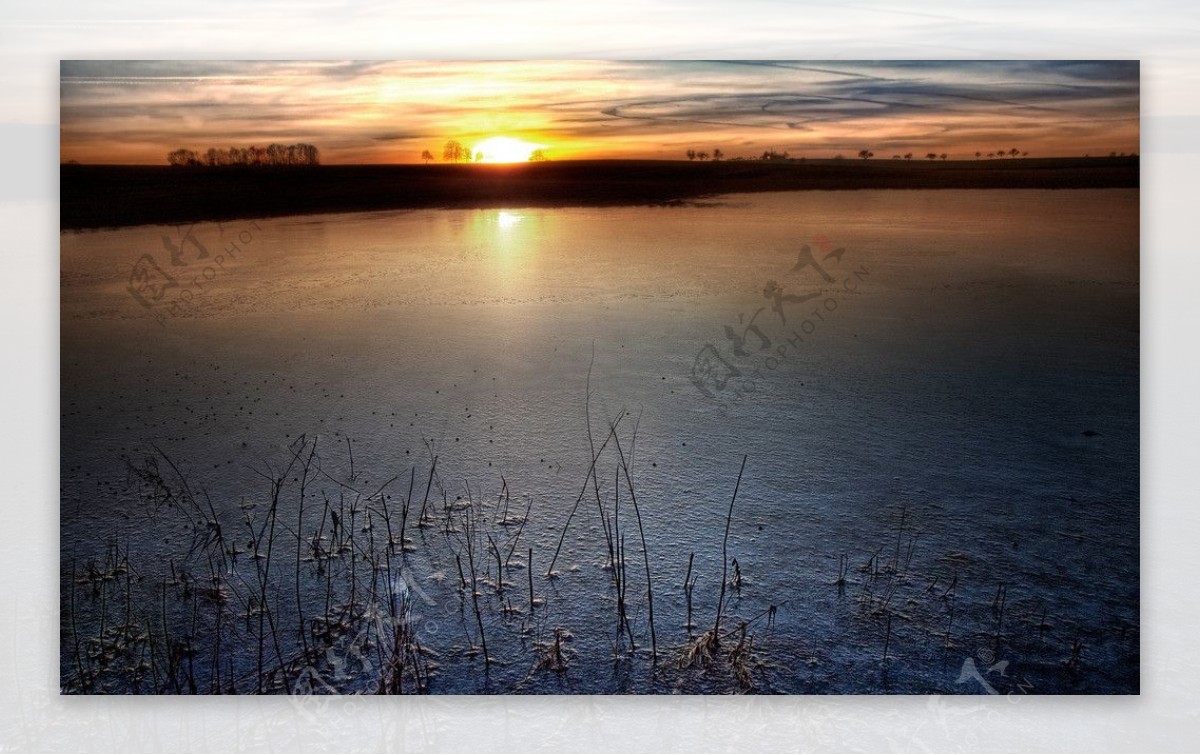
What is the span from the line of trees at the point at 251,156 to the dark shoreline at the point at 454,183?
0.7 inches

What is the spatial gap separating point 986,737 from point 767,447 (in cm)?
80

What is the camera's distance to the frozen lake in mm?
2836

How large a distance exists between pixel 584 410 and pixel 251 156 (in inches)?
36.8

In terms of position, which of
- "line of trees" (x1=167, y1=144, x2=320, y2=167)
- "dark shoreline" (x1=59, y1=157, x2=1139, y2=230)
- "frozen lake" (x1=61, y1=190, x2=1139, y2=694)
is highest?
"line of trees" (x1=167, y1=144, x2=320, y2=167)

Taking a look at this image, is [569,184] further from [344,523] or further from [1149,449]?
[1149,449]

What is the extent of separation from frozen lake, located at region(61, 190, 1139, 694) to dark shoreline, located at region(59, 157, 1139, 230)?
0.12 feet

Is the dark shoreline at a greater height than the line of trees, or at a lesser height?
lesser

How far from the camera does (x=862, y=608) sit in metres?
2.81

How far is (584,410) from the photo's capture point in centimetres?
286

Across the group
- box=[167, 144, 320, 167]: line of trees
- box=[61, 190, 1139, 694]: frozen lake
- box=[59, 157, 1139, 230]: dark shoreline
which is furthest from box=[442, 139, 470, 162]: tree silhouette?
box=[167, 144, 320, 167]: line of trees

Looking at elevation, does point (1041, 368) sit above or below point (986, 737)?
above

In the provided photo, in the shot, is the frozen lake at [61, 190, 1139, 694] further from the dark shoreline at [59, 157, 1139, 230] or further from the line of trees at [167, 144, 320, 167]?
the line of trees at [167, 144, 320, 167]

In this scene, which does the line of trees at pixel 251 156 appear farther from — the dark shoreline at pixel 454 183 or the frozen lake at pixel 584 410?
the frozen lake at pixel 584 410

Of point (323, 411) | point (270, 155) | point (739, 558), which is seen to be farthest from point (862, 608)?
point (270, 155)
